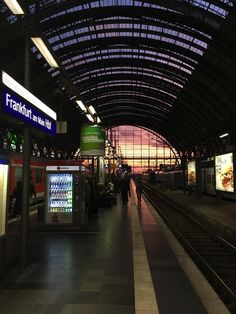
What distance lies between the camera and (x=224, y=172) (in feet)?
92.8

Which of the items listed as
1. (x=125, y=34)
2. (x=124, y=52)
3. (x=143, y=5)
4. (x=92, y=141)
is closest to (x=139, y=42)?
(x=125, y=34)

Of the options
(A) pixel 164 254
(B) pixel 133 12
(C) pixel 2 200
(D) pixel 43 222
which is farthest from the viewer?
(B) pixel 133 12

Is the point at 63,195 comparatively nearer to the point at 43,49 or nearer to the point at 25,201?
the point at 25,201

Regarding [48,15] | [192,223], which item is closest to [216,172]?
[192,223]

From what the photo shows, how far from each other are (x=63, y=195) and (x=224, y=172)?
→ 17.2m

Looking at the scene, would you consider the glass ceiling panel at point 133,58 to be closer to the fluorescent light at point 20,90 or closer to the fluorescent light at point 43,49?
the fluorescent light at point 43,49

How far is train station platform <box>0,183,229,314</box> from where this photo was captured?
5672 millimetres

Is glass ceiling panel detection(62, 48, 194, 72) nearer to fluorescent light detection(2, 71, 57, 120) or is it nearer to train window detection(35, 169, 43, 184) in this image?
train window detection(35, 169, 43, 184)

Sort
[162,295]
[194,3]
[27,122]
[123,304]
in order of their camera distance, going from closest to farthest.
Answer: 1. [123,304]
2. [162,295]
3. [27,122]
4. [194,3]

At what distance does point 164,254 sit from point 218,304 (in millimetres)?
3620

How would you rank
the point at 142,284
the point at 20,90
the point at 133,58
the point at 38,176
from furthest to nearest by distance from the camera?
1. the point at 133,58
2. the point at 38,176
3. the point at 20,90
4. the point at 142,284

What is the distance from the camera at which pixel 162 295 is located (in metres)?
6.18

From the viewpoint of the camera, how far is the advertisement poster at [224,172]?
26.9 m

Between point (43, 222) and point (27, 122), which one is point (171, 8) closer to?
point (43, 222)
